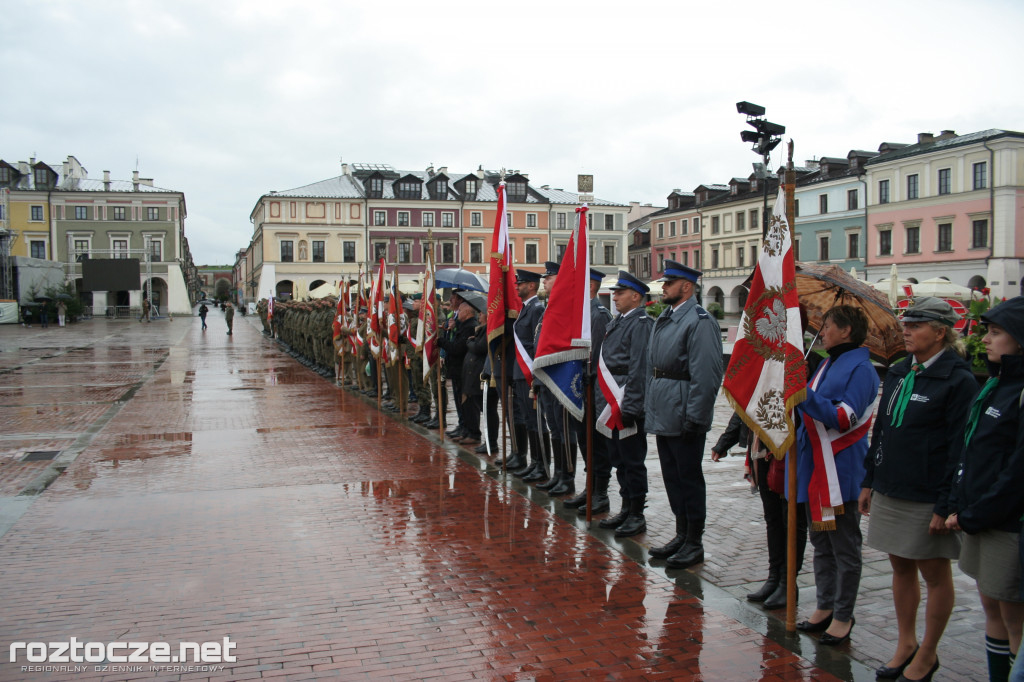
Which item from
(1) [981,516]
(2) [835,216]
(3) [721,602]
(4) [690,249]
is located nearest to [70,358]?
(3) [721,602]

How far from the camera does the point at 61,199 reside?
69938 mm

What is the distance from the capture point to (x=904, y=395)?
415 centimetres

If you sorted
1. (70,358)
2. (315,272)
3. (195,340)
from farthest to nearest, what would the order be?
1. (315,272)
2. (195,340)
3. (70,358)

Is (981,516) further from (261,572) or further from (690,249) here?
(690,249)

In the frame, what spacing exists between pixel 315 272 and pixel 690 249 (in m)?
33.5

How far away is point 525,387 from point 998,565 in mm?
6087

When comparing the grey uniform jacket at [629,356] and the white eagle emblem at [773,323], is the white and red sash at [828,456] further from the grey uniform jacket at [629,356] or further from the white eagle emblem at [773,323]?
the grey uniform jacket at [629,356]

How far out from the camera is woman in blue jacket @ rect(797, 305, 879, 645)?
15.3ft

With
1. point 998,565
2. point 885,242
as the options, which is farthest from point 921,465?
point 885,242

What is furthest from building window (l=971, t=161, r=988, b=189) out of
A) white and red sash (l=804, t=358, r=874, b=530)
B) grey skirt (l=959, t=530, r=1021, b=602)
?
grey skirt (l=959, t=530, r=1021, b=602)

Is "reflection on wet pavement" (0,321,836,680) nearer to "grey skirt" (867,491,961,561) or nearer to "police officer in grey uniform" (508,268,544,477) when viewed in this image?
"police officer in grey uniform" (508,268,544,477)

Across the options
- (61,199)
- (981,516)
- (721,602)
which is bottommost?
(721,602)

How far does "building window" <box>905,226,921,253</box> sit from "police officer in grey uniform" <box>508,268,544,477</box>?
47634mm

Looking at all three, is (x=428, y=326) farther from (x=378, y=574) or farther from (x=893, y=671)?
(x=893, y=671)
